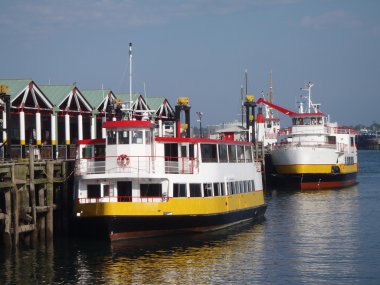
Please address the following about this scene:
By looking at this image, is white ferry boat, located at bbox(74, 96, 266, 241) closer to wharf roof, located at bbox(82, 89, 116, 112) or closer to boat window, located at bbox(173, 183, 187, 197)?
boat window, located at bbox(173, 183, 187, 197)

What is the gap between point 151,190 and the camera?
130 ft

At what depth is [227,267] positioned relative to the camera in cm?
3412

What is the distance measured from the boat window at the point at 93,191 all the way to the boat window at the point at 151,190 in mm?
2540

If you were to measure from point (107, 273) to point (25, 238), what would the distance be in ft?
28.0

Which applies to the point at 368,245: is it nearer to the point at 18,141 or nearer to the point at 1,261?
the point at 1,261

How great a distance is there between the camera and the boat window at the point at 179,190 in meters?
39.8

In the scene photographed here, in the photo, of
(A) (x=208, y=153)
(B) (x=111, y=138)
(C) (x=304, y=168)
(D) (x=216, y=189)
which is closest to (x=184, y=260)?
(D) (x=216, y=189)

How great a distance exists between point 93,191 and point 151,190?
10.7 ft

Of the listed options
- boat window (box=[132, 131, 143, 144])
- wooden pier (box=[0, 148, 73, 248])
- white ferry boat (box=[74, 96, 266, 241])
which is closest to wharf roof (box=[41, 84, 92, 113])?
wooden pier (box=[0, 148, 73, 248])

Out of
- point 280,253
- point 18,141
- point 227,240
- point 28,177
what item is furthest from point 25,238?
point 18,141

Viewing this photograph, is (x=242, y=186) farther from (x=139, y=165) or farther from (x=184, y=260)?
(x=184, y=260)

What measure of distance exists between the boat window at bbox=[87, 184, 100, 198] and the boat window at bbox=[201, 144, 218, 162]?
627 centimetres

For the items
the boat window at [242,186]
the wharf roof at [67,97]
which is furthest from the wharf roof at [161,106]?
the boat window at [242,186]

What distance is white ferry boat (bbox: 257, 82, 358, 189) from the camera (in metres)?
78.9
